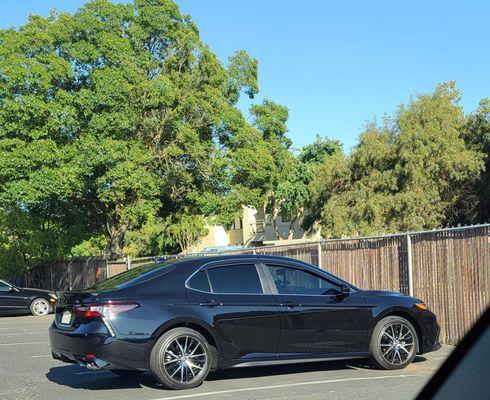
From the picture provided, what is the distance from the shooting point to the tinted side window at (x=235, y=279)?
7977mm

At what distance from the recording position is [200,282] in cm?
791

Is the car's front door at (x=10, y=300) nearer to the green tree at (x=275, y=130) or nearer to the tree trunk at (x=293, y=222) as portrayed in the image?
the green tree at (x=275, y=130)

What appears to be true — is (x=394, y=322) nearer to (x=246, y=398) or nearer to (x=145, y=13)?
(x=246, y=398)

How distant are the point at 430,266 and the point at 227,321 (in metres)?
4.64

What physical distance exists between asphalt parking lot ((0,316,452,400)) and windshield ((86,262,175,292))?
127 centimetres

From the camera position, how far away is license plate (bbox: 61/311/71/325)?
25.2ft

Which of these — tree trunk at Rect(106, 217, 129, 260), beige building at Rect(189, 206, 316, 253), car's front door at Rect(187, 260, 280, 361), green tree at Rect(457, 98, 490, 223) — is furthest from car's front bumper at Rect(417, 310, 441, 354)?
beige building at Rect(189, 206, 316, 253)

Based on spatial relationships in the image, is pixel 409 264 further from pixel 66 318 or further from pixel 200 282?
pixel 66 318

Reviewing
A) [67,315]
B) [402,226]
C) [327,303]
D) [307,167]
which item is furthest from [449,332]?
[307,167]

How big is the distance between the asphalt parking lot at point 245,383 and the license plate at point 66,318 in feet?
2.74

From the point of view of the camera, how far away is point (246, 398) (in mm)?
6887

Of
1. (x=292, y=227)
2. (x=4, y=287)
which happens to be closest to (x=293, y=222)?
(x=292, y=227)

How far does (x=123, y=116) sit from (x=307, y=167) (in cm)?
2663

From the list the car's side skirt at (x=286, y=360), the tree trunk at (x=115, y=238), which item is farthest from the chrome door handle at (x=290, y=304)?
the tree trunk at (x=115, y=238)
